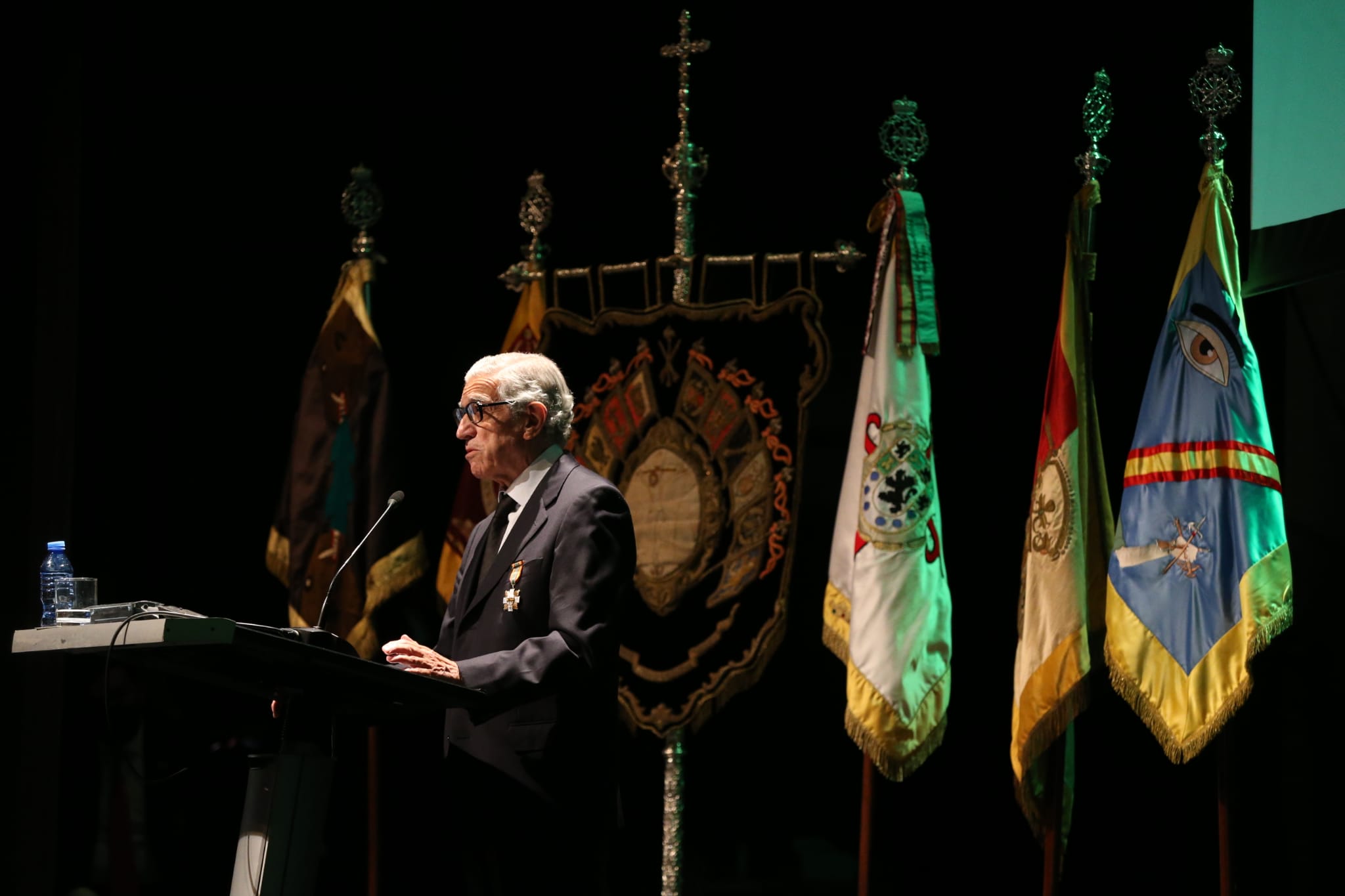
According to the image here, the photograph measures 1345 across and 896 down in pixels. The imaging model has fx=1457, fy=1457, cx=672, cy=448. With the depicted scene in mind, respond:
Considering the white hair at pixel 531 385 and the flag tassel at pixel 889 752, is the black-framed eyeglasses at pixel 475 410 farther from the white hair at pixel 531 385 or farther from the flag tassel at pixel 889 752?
the flag tassel at pixel 889 752

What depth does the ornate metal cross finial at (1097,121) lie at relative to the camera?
151 inches

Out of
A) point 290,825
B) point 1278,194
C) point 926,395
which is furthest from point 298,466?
point 1278,194

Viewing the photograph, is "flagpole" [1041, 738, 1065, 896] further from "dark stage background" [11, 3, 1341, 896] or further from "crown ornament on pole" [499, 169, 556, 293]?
"crown ornament on pole" [499, 169, 556, 293]

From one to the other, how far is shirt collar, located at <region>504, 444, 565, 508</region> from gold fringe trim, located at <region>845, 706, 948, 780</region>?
1.37 metres

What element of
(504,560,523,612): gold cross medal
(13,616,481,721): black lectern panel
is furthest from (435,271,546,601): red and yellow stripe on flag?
(13,616,481,721): black lectern panel

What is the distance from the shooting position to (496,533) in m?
2.82

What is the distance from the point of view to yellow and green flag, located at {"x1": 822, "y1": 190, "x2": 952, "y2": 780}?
376cm

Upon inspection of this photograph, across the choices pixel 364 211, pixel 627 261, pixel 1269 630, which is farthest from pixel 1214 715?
pixel 364 211

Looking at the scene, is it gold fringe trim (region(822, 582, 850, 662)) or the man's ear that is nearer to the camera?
the man's ear

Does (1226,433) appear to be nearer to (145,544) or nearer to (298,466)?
(298,466)

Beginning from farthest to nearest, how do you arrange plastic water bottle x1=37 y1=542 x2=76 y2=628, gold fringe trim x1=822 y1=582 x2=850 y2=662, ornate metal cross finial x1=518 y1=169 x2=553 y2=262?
ornate metal cross finial x1=518 y1=169 x2=553 y2=262, gold fringe trim x1=822 y1=582 x2=850 y2=662, plastic water bottle x1=37 y1=542 x2=76 y2=628

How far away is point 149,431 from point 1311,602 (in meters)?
3.61

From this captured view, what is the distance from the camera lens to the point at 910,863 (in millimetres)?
3986

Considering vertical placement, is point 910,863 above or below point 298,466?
below
